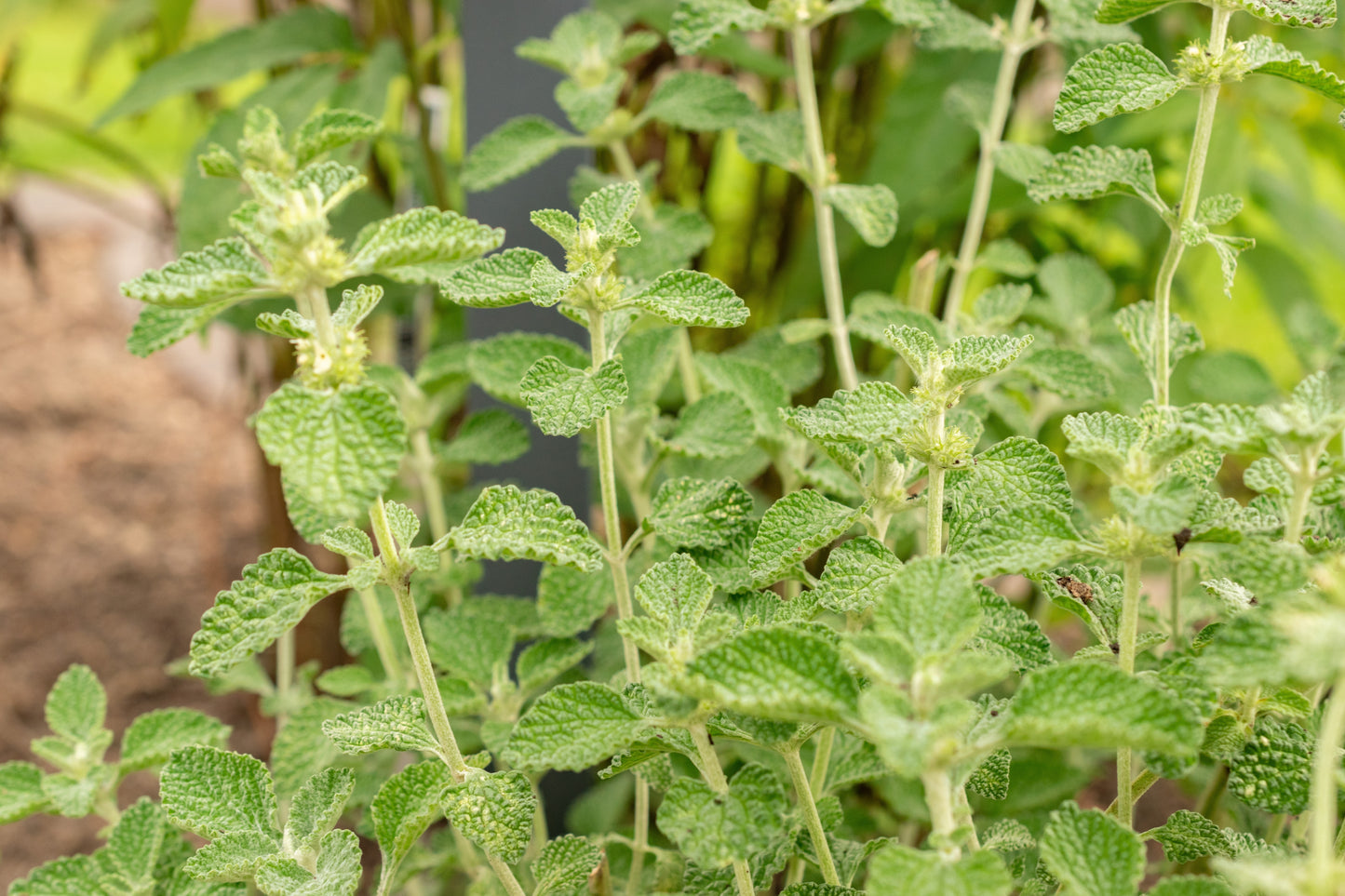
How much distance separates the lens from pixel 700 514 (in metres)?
0.60

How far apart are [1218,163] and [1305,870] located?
0.82 m

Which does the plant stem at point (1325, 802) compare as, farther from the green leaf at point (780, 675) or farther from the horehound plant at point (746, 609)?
the green leaf at point (780, 675)

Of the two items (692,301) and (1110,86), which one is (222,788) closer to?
(692,301)

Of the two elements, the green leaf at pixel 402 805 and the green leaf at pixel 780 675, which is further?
the green leaf at pixel 402 805

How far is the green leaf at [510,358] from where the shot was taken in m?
0.68

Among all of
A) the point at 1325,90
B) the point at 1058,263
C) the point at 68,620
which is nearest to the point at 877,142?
the point at 1058,263

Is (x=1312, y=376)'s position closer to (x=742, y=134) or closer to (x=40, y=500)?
(x=742, y=134)

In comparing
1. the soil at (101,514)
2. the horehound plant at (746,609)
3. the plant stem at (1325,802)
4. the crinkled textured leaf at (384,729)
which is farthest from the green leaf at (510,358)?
the soil at (101,514)

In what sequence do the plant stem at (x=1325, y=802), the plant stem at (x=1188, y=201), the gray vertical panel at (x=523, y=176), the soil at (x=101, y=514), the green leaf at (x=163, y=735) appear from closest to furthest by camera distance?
1. the plant stem at (x=1325, y=802)
2. the plant stem at (x=1188, y=201)
3. the green leaf at (x=163, y=735)
4. the gray vertical panel at (x=523, y=176)
5. the soil at (x=101, y=514)

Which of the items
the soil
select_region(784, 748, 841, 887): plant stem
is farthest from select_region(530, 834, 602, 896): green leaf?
the soil

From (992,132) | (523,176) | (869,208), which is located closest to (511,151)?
(523,176)

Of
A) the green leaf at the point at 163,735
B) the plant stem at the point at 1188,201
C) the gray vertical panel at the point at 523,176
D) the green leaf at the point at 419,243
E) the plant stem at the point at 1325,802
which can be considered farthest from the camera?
the gray vertical panel at the point at 523,176

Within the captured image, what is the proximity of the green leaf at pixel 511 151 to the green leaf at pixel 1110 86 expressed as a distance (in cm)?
35

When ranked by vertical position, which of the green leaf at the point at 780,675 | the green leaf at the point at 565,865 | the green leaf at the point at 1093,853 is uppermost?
the green leaf at the point at 780,675
